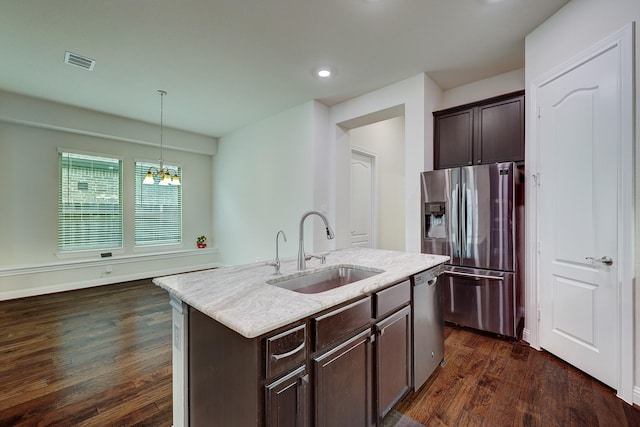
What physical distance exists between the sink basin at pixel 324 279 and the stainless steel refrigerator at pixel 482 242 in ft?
5.12

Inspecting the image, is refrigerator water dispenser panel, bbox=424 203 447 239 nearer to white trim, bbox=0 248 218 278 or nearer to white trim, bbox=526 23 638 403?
white trim, bbox=526 23 638 403

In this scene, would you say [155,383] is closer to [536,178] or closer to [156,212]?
[536,178]

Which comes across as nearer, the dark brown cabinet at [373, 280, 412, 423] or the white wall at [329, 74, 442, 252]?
the dark brown cabinet at [373, 280, 412, 423]

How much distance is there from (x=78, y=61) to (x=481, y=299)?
5.09 m

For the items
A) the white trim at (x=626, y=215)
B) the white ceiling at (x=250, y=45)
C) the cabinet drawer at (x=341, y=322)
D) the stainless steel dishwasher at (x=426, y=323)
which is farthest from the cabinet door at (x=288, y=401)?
the white ceiling at (x=250, y=45)

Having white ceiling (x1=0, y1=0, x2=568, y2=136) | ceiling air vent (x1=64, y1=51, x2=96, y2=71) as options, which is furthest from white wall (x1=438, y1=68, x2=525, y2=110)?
ceiling air vent (x1=64, y1=51, x2=96, y2=71)

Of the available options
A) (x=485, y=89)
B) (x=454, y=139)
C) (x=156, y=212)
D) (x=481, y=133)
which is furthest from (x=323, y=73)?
(x=156, y=212)

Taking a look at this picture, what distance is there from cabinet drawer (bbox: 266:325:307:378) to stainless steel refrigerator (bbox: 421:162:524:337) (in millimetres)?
2446

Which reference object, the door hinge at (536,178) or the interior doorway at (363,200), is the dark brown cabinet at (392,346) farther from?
the interior doorway at (363,200)

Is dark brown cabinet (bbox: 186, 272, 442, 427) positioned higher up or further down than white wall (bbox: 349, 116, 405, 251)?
further down

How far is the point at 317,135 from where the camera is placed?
4.29m

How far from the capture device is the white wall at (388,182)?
5.47 m

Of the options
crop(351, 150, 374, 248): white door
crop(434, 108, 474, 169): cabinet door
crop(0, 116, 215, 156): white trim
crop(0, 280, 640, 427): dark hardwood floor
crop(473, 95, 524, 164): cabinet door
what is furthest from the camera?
crop(351, 150, 374, 248): white door

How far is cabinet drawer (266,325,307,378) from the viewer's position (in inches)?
41.4
